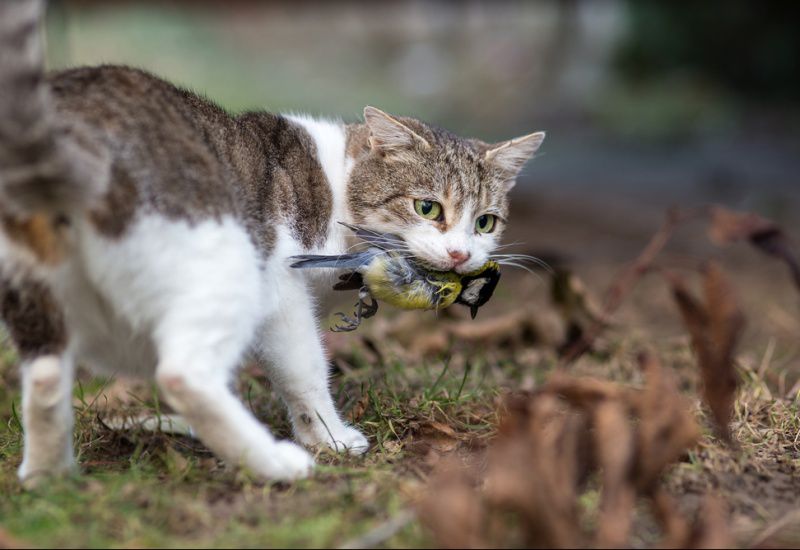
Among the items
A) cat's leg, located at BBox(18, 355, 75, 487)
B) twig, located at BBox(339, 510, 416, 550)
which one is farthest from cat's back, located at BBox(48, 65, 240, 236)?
twig, located at BBox(339, 510, 416, 550)

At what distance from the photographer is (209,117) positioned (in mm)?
3018

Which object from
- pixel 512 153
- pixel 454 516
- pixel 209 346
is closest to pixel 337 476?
pixel 209 346

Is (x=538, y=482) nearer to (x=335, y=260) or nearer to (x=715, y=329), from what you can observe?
(x=715, y=329)

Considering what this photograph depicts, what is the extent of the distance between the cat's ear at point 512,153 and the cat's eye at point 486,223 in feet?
0.71

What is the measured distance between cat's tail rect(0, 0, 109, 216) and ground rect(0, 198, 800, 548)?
2.61ft

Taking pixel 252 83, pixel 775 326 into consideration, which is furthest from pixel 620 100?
pixel 775 326

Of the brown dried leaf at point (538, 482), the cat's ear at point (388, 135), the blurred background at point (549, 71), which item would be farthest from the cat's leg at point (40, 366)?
the blurred background at point (549, 71)

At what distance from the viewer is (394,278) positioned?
10.2 feet

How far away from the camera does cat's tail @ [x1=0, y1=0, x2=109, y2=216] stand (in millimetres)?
2211

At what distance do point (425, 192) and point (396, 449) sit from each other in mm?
998

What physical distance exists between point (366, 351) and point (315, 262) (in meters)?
1.24

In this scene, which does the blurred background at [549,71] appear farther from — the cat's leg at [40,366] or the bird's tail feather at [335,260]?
the cat's leg at [40,366]

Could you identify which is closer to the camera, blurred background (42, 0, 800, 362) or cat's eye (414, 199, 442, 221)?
cat's eye (414, 199, 442, 221)

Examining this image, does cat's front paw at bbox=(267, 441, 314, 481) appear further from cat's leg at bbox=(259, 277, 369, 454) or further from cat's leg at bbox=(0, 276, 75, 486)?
cat's leg at bbox=(0, 276, 75, 486)
